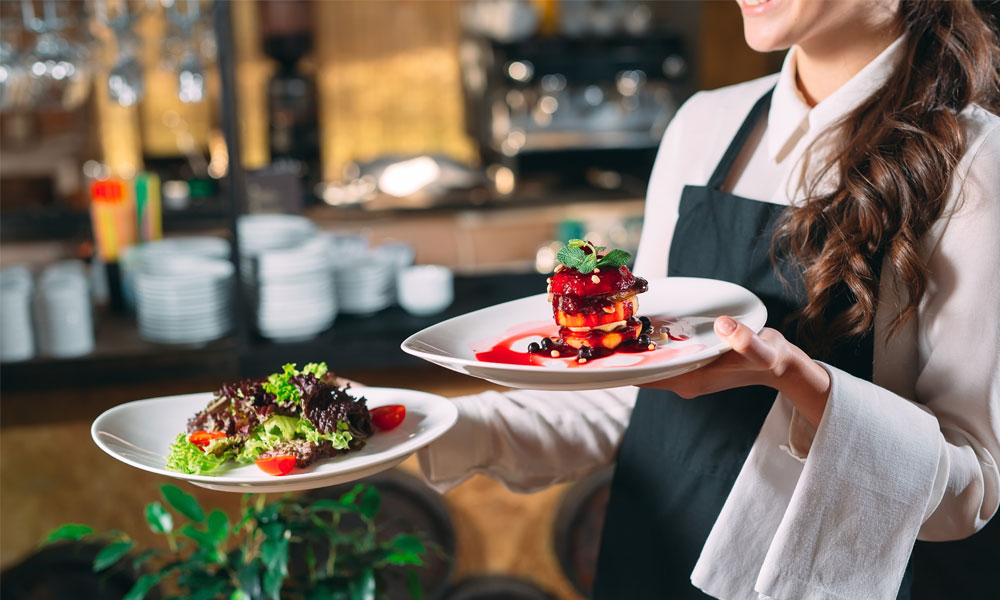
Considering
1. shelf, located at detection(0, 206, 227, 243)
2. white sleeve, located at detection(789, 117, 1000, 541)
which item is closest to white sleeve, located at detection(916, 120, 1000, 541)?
white sleeve, located at detection(789, 117, 1000, 541)

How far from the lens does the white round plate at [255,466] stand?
991 millimetres

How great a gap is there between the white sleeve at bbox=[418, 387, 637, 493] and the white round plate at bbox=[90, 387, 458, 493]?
0.17 metres

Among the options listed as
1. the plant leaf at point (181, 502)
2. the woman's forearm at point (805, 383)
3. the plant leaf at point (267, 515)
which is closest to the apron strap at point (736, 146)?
the woman's forearm at point (805, 383)

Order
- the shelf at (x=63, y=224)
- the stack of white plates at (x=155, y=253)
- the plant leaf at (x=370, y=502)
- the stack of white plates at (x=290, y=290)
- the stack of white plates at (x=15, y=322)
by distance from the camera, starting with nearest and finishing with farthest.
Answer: the plant leaf at (x=370, y=502)
the stack of white plates at (x=15, y=322)
the stack of white plates at (x=290, y=290)
the stack of white plates at (x=155, y=253)
the shelf at (x=63, y=224)

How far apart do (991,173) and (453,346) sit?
0.66 meters

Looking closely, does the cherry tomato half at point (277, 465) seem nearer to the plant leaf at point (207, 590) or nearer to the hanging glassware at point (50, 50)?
the plant leaf at point (207, 590)

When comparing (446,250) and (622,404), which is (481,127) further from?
(622,404)

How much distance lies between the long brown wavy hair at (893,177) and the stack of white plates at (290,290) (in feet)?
4.32

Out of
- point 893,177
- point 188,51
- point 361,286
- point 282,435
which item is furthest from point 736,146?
point 188,51

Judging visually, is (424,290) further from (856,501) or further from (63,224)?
(63,224)

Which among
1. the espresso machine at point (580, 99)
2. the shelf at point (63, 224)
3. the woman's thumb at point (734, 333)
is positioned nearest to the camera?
the woman's thumb at point (734, 333)

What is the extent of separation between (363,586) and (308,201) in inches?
127

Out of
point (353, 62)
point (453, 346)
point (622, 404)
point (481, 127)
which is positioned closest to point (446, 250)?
point (481, 127)

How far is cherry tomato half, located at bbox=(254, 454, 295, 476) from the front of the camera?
1.03 meters
